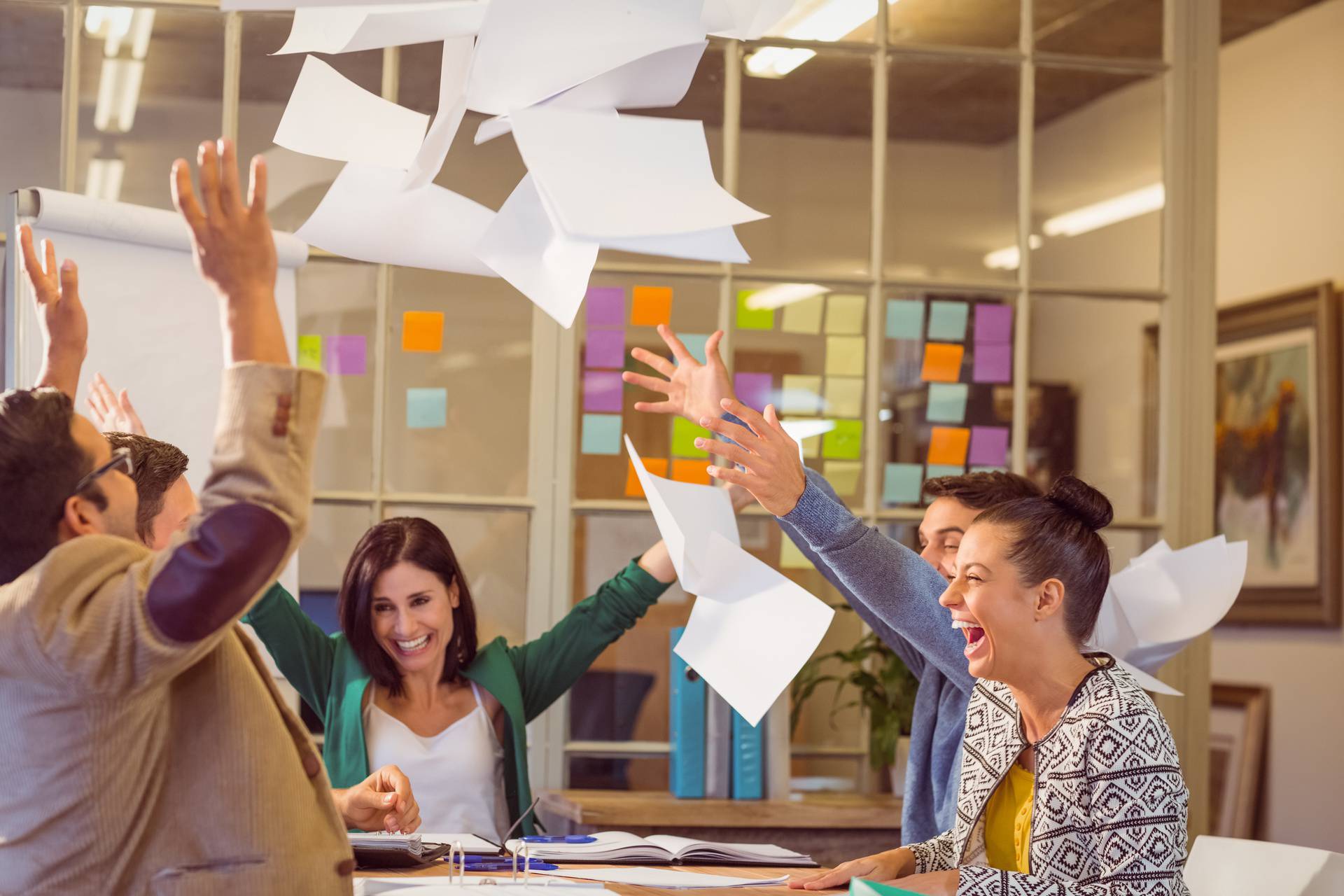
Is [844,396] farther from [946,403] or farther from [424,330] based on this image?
[424,330]

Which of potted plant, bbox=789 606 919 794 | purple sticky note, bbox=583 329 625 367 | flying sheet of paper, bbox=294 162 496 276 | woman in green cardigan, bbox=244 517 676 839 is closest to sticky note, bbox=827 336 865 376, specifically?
purple sticky note, bbox=583 329 625 367

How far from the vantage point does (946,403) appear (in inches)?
137

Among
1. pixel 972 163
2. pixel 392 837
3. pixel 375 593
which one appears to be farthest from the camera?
pixel 972 163

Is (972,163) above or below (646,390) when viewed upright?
above

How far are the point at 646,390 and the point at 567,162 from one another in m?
1.99

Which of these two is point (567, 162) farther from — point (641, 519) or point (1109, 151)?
point (1109, 151)

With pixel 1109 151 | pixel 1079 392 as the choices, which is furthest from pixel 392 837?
pixel 1109 151

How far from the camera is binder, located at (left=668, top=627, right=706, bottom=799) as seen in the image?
3.11m

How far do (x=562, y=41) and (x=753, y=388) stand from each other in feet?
6.62

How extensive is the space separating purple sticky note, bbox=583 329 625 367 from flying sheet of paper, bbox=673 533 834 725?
1.58 m

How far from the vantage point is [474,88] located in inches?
57.1

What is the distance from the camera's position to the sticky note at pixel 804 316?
11.3 feet

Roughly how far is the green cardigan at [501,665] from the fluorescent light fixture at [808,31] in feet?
4.50

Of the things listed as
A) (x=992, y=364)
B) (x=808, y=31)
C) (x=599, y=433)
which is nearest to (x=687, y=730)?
(x=599, y=433)
